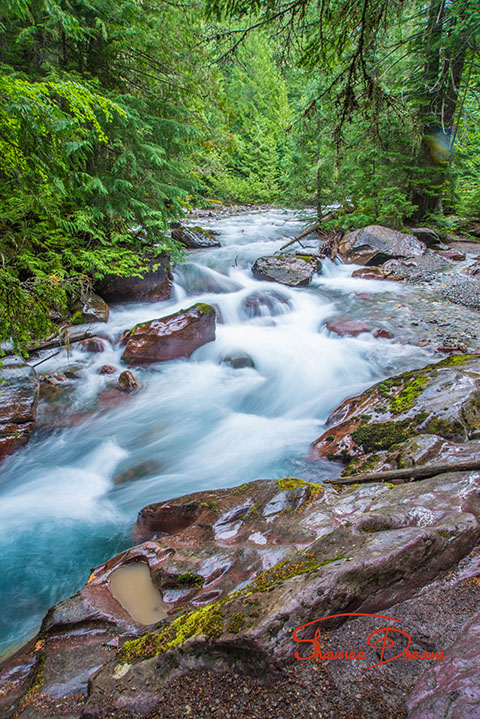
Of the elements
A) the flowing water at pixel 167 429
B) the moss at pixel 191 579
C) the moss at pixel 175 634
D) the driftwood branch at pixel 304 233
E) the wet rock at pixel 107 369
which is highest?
the driftwood branch at pixel 304 233

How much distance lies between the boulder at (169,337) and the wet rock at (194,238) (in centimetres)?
616

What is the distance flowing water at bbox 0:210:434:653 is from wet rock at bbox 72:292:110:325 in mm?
314

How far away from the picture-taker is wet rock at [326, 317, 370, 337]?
7.86m

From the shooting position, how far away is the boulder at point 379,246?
454 inches

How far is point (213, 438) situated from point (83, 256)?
4278 millimetres

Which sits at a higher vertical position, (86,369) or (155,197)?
(155,197)

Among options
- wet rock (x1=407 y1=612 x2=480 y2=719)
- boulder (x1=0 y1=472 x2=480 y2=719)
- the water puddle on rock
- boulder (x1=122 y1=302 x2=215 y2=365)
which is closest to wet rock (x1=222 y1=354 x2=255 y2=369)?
boulder (x1=122 y1=302 x2=215 y2=365)

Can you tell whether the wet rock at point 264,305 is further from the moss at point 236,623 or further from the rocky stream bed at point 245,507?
the moss at point 236,623

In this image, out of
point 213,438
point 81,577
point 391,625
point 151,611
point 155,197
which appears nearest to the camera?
point 391,625

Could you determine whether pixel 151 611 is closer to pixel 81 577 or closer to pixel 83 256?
pixel 81 577

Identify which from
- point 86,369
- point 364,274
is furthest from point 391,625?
point 364,274

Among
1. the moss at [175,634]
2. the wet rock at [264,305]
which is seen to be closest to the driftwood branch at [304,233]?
the wet rock at [264,305]

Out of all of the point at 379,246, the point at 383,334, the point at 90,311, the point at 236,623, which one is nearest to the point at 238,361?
the point at 383,334

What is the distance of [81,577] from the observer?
3.43m
